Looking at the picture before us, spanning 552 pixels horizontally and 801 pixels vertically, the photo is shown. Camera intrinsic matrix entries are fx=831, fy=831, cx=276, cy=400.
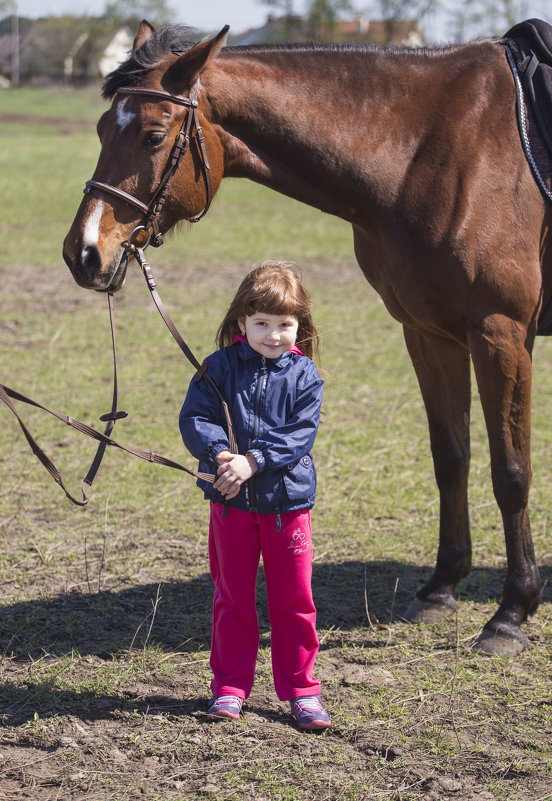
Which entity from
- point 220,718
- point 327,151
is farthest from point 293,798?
point 327,151

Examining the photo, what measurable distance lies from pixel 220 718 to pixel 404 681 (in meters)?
0.72

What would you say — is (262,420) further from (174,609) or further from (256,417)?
(174,609)

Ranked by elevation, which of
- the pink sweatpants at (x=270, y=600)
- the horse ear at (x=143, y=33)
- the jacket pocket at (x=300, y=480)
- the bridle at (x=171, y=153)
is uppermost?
the horse ear at (x=143, y=33)

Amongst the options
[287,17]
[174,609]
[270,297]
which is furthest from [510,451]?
[287,17]

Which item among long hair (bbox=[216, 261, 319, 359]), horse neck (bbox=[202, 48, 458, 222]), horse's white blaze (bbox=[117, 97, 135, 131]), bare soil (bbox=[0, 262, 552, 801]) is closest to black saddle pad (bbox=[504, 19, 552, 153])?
horse neck (bbox=[202, 48, 458, 222])

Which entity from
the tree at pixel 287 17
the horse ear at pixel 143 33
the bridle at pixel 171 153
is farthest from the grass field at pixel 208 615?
the tree at pixel 287 17

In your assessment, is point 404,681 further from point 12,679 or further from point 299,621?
point 12,679

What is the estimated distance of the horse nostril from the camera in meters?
2.67

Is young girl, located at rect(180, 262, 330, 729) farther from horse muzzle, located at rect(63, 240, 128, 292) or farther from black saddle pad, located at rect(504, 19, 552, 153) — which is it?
black saddle pad, located at rect(504, 19, 552, 153)

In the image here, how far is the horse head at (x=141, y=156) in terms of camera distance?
2.71 meters

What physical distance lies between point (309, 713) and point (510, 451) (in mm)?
1267

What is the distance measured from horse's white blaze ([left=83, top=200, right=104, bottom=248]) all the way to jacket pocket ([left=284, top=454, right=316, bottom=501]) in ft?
3.17

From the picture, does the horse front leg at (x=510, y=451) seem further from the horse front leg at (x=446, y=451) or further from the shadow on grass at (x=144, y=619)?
the shadow on grass at (x=144, y=619)

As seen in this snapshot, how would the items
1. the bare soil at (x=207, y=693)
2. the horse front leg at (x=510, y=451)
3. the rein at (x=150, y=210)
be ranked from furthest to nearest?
1. the horse front leg at (x=510, y=451)
2. the rein at (x=150, y=210)
3. the bare soil at (x=207, y=693)
